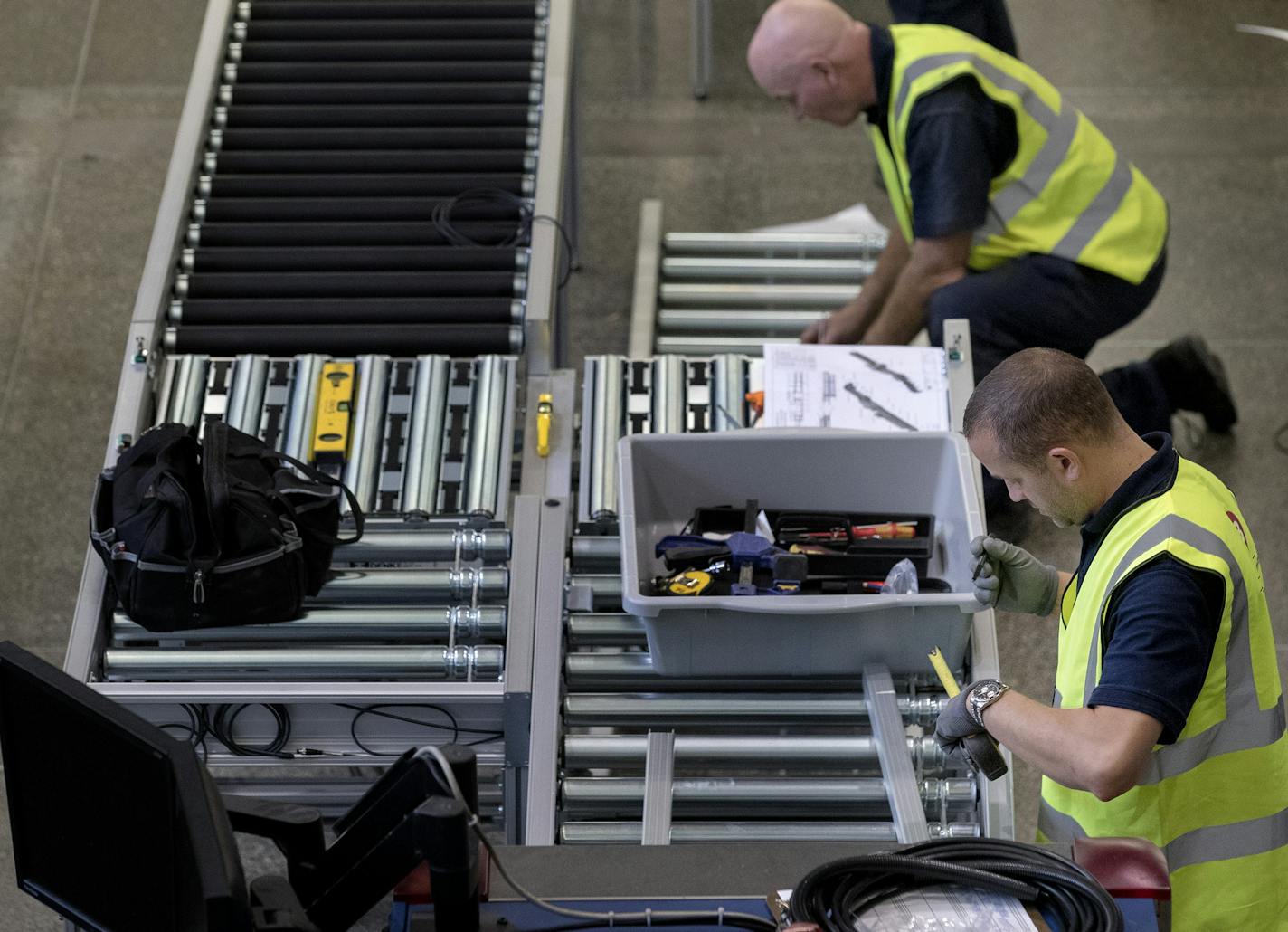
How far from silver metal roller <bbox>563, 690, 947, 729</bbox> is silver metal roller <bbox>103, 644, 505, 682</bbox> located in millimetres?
207

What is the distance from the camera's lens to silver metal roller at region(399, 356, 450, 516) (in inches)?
124

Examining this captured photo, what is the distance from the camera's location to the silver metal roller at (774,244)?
4.71 m

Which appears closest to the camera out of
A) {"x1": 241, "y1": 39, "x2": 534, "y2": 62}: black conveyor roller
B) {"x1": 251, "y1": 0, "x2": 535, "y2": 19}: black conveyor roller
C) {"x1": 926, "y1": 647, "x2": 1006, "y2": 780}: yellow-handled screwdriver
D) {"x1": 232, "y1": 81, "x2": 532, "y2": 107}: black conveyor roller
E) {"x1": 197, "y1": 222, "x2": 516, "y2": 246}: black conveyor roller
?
{"x1": 926, "y1": 647, "x2": 1006, "y2": 780}: yellow-handled screwdriver

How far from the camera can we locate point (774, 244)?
475cm

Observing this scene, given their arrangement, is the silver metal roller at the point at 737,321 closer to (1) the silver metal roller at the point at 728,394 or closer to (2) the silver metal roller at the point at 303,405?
(1) the silver metal roller at the point at 728,394

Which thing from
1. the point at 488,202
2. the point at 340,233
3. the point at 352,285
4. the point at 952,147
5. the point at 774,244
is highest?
the point at 774,244

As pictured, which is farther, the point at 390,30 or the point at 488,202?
the point at 390,30

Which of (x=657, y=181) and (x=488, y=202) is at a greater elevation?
(x=657, y=181)

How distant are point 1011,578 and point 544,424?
43.7 inches

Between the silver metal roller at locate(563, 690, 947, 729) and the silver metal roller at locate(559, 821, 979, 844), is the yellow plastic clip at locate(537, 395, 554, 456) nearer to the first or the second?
the silver metal roller at locate(563, 690, 947, 729)

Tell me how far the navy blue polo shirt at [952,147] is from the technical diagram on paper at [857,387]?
566 mm

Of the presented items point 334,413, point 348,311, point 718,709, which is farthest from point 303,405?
point 718,709

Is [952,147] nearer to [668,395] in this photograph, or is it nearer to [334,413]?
[668,395]

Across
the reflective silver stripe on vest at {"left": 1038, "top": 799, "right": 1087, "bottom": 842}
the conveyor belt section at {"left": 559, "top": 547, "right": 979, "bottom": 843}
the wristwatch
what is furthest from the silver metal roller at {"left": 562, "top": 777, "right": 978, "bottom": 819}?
the wristwatch
